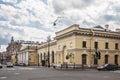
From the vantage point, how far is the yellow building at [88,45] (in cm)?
6575

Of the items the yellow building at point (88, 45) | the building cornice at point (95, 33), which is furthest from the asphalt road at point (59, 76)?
the building cornice at point (95, 33)

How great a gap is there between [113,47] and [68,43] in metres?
12.7

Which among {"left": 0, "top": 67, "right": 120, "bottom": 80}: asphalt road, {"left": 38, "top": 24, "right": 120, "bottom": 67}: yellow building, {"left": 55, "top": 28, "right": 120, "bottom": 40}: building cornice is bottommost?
{"left": 0, "top": 67, "right": 120, "bottom": 80}: asphalt road

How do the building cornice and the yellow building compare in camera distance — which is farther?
the building cornice

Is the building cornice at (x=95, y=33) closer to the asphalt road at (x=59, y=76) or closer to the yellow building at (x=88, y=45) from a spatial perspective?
the yellow building at (x=88, y=45)

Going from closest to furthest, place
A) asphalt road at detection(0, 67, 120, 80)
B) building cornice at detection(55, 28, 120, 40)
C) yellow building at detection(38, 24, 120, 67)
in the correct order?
asphalt road at detection(0, 67, 120, 80), yellow building at detection(38, 24, 120, 67), building cornice at detection(55, 28, 120, 40)

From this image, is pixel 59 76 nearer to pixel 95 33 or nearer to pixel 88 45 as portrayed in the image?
pixel 88 45

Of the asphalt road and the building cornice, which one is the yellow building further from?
the asphalt road

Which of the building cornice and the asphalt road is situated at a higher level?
the building cornice

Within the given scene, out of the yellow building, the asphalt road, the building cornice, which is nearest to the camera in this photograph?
the asphalt road

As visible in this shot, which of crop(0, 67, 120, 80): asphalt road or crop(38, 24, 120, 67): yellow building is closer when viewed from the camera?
crop(0, 67, 120, 80): asphalt road

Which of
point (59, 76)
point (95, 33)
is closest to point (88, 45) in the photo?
point (95, 33)

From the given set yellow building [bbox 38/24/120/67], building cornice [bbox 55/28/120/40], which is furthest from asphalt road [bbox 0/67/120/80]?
building cornice [bbox 55/28/120/40]

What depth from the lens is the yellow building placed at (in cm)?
6575
